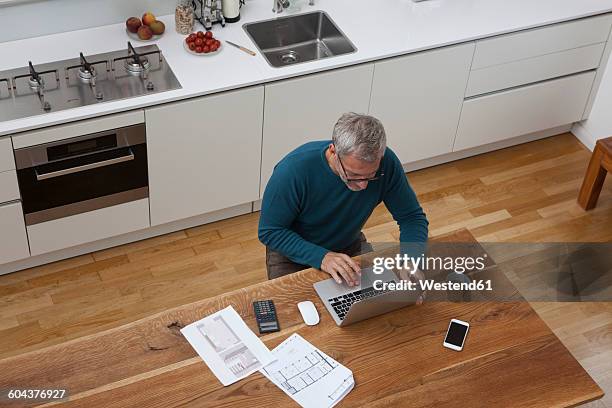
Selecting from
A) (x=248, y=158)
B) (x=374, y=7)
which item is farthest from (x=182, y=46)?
(x=374, y=7)

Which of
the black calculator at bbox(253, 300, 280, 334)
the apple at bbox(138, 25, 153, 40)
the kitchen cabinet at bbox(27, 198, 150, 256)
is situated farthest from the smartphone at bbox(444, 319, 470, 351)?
the apple at bbox(138, 25, 153, 40)

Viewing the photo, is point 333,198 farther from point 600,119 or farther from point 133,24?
point 600,119

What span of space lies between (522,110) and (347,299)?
8.08ft

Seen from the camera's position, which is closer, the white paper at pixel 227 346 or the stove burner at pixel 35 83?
the white paper at pixel 227 346

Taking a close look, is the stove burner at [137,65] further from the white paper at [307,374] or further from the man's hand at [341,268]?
the white paper at [307,374]

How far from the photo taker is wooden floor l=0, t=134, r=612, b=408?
4043 millimetres

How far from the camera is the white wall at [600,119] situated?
16.7 ft

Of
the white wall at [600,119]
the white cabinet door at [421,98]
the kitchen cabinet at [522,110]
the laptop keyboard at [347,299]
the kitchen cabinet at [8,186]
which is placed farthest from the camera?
the white wall at [600,119]

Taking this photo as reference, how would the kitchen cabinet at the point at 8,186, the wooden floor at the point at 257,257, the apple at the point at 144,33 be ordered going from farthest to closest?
the apple at the point at 144,33, the wooden floor at the point at 257,257, the kitchen cabinet at the point at 8,186

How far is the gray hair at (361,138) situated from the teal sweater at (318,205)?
25 cm

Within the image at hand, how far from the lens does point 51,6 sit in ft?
13.5

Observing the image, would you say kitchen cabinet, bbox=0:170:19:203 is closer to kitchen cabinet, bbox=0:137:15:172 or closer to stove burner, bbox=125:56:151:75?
kitchen cabinet, bbox=0:137:15:172

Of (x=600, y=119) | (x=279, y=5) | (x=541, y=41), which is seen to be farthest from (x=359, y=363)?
(x=600, y=119)

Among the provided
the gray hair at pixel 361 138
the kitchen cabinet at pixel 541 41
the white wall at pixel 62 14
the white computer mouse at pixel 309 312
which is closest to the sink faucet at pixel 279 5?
the white wall at pixel 62 14
